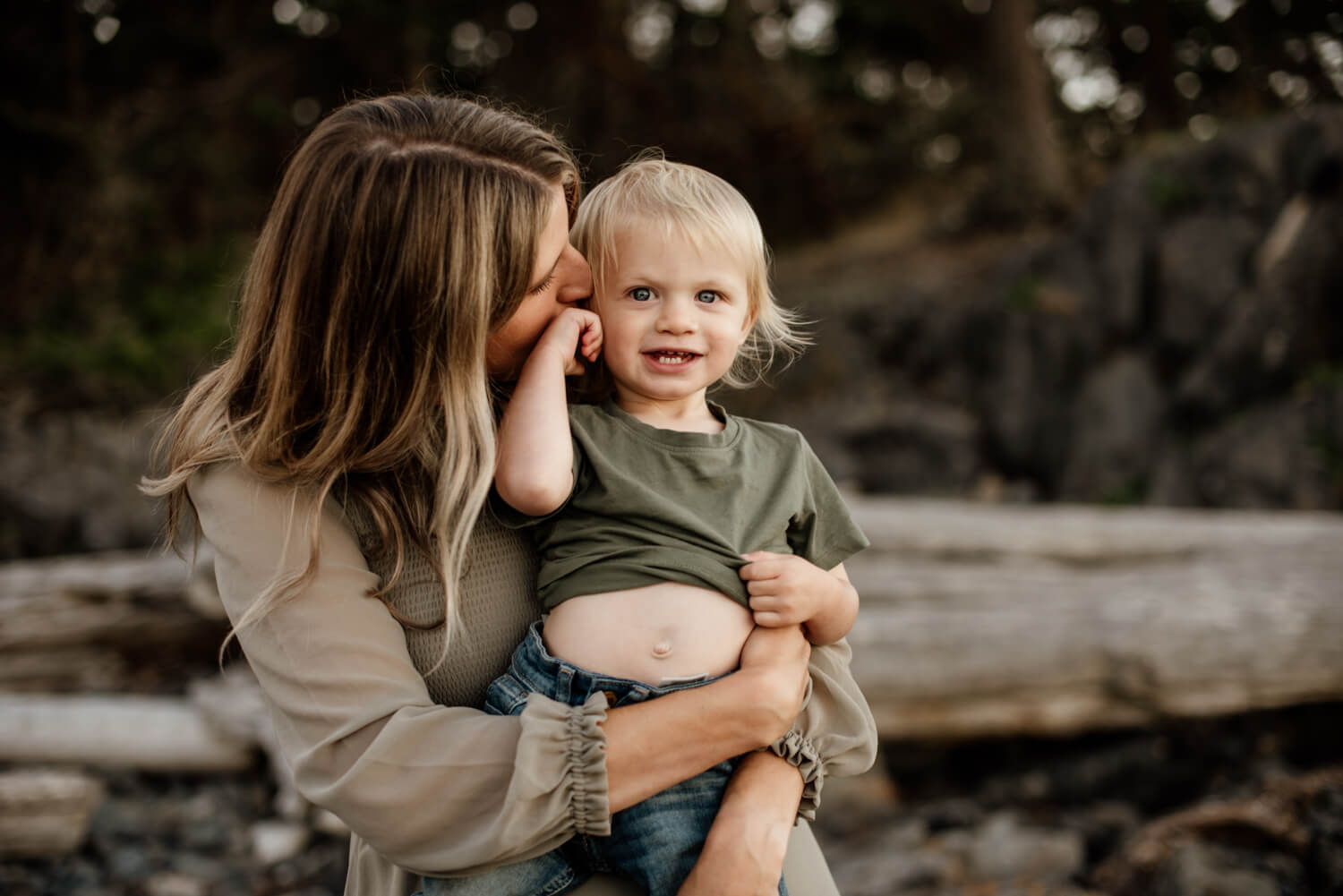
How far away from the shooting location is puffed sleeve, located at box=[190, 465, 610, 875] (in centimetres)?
146

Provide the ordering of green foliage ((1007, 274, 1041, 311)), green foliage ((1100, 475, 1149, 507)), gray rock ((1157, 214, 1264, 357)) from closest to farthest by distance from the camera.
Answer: green foliage ((1100, 475, 1149, 507))
gray rock ((1157, 214, 1264, 357))
green foliage ((1007, 274, 1041, 311))

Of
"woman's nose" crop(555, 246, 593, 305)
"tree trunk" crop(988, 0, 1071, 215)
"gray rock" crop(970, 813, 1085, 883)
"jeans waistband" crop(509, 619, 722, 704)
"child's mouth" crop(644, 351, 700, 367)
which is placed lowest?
"gray rock" crop(970, 813, 1085, 883)

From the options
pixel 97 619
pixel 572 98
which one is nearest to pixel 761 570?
pixel 97 619

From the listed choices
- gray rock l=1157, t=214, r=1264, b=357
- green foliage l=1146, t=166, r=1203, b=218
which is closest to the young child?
gray rock l=1157, t=214, r=1264, b=357

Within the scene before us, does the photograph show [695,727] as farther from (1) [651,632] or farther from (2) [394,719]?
(2) [394,719]

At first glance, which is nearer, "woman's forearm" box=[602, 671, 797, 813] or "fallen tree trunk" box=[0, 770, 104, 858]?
"woman's forearm" box=[602, 671, 797, 813]

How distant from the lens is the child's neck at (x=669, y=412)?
6.29 feet

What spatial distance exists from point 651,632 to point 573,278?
655mm

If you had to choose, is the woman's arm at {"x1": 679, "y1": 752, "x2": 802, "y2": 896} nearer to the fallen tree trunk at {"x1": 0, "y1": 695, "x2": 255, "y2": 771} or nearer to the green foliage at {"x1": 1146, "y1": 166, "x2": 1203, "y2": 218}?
the fallen tree trunk at {"x1": 0, "y1": 695, "x2": 255, "y2": 771}

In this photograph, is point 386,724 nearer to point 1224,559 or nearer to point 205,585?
point 205,585

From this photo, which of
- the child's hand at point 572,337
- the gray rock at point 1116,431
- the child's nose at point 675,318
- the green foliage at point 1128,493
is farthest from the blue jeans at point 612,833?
the gray rock at point 1116,431

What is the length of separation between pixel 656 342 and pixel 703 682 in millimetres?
611

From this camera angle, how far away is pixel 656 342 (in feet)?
6.02

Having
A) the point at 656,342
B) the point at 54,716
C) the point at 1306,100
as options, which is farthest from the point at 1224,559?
the point at 1306,100
